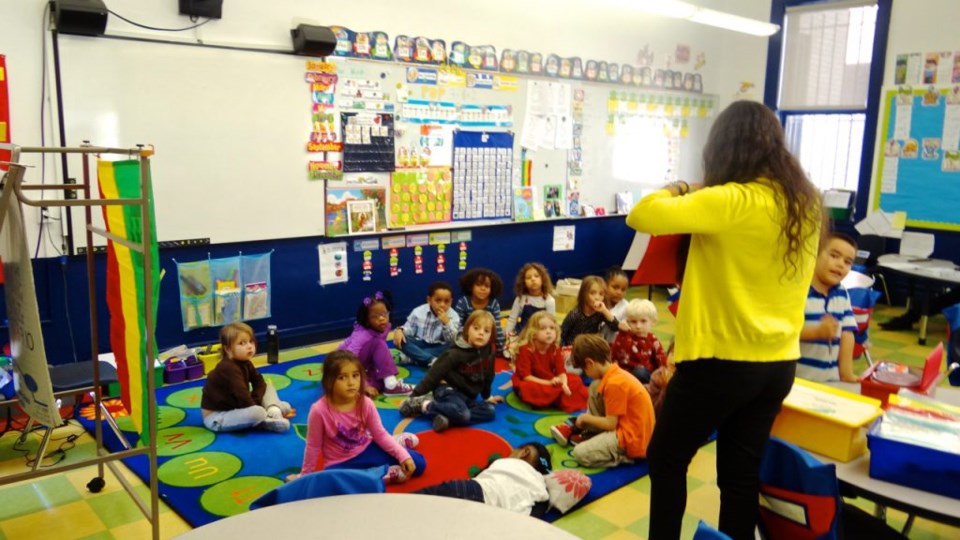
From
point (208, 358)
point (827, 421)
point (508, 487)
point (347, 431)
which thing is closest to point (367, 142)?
point (208, 358)

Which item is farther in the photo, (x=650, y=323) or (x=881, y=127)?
(x=881, y=127)

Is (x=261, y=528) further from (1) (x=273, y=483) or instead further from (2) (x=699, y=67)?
(2) (x=699, y=67)

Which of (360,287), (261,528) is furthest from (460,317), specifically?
(261,528)

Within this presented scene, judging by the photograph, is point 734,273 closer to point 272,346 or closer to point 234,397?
point 234,397

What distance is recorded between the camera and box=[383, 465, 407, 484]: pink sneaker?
3043mm

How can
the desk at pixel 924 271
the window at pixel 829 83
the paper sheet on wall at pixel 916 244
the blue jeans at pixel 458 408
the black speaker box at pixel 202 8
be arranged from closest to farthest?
the blue jeans at pixel 458 408
the black speaker box at pixel 202 8
the desk at pixel 924 271
the paper sheet on wall at pixel 916 244
the window at pixel 829 83

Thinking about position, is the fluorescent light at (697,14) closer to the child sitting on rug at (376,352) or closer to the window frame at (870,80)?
the window frame at (870,80)

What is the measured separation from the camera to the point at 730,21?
632cm

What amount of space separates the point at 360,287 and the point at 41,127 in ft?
7.51

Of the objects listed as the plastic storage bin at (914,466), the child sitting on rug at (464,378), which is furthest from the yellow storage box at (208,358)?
the plastic storage bin at (914,466)

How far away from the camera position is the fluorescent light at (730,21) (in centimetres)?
603

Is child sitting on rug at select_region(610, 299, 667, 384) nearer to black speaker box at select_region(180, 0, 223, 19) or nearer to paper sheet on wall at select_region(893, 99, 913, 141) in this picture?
black speaker box at select_region(180, 0, 223, 19)

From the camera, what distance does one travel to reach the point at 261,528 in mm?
1394

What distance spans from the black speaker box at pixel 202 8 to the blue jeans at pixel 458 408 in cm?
262
